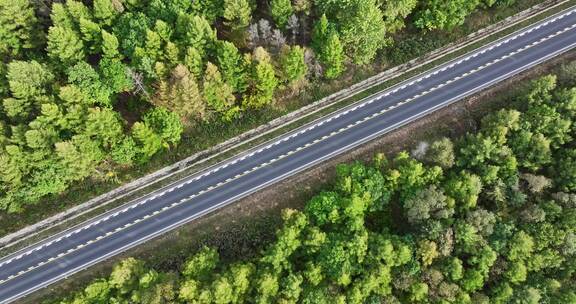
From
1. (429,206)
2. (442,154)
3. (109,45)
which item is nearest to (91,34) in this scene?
(109,45)

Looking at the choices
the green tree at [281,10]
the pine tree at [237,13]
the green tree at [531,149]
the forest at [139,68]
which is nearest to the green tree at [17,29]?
the forest at [139,68]

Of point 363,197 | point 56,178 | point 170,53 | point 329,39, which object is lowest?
point 363,197

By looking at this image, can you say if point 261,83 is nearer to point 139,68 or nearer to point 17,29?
point 139,68

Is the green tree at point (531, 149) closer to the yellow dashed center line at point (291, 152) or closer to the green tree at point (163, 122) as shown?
the yellow dashed center line at point (291, 152)

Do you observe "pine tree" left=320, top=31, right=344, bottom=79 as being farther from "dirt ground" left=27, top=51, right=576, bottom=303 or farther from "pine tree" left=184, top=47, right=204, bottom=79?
"pine tree" left=184, top=47, right=204, bottom=79

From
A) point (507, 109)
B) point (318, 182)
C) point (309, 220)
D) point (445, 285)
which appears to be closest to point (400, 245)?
point (445, 285)

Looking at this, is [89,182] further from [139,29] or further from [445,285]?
[445,285]
